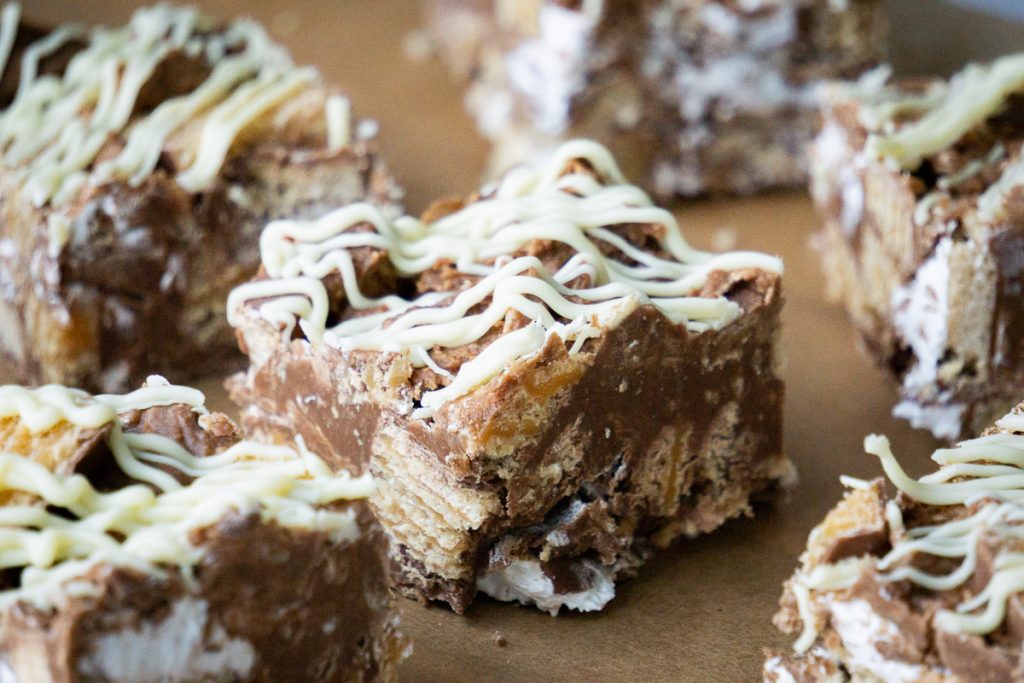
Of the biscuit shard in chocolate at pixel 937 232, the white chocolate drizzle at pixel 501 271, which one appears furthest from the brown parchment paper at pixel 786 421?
the white chocolate drizzle at pixel 501 271

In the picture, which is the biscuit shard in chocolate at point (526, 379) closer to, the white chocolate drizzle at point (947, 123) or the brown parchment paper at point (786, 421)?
A: the brown parchment paper at point (786, 421)

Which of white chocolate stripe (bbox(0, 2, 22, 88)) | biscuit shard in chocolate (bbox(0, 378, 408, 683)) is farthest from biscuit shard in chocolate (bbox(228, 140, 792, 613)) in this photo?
white chocolate stripe (bbox(0, 2, 22, 88))

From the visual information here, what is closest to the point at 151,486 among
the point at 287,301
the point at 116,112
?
the point at 287,301

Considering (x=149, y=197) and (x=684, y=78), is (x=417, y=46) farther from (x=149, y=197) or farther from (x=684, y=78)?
(x=149, y=197)

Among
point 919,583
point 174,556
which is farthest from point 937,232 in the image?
point 174,556

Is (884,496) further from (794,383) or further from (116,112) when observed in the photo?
(116,112)
